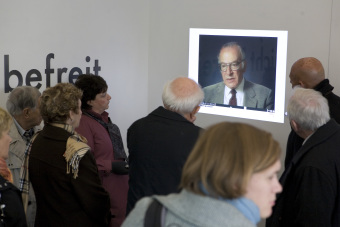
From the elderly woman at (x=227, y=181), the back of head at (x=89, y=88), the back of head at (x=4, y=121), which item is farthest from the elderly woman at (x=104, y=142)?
the elderly woman at (x=227, y=181)

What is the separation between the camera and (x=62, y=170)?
120 inches

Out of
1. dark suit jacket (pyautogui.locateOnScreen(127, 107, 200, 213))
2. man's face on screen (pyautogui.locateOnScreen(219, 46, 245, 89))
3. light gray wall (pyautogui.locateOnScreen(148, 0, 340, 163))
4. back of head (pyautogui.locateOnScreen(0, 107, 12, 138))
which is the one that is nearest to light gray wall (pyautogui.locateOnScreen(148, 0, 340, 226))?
light gray wall (pyautogui.locateOnScreen(148, 0, 340, 163))

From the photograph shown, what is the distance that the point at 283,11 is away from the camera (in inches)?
206

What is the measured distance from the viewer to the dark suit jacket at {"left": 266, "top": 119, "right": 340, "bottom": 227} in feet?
9.15

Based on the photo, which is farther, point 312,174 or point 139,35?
point 139,35

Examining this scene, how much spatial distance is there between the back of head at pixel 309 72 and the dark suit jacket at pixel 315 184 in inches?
53.0

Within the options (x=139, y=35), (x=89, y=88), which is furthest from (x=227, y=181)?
(x=139, y=35)

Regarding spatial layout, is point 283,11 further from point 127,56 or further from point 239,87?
point 127,56

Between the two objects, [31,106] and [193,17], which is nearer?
[31,106]

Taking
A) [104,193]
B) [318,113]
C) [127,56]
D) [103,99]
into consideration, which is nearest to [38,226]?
[104,193]

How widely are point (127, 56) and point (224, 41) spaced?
107 cm

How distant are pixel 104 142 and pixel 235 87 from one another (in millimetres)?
2075

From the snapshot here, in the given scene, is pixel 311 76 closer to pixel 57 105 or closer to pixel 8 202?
pixel 57 105

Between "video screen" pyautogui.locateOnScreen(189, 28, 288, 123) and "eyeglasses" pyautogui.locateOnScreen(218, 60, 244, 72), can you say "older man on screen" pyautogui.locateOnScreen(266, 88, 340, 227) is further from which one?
"eyeglasses" pyautogui.locateOnScreen(218, 60, 244, 72)
